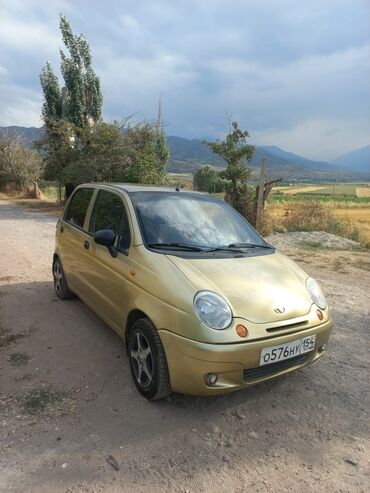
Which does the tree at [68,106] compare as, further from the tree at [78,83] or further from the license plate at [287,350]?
the license plate at [287,350]

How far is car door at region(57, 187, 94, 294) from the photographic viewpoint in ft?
14.2

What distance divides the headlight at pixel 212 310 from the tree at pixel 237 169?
34.1 ft

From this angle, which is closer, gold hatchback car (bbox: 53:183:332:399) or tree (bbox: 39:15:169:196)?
gold hatchback car (bbox: 53:183:332:399)

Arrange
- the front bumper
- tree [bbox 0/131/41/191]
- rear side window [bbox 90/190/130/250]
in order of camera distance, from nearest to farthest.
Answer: the front bumper
rear side window [bbox 90/190/130/250]
tree [bbox 0/131/41/191]

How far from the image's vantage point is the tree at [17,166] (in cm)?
3403

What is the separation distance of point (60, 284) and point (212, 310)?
3321 mm

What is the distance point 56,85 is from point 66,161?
22.1ft

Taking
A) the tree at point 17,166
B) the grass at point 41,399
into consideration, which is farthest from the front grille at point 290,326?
the tree at point 17,166

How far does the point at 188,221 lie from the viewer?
369cm

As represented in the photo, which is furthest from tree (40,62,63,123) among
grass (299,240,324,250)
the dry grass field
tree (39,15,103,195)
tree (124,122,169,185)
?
the dry grass field

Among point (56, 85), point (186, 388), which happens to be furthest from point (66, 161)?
point (186, 388)

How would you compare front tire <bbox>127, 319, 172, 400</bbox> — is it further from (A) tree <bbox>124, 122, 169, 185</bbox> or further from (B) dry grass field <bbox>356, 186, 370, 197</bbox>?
(B) dry grass field <bbox>356, 186, 370, 197</bbox>

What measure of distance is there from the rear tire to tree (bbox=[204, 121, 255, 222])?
8.52 m

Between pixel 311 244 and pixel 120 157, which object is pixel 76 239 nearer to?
pixel 311 244
